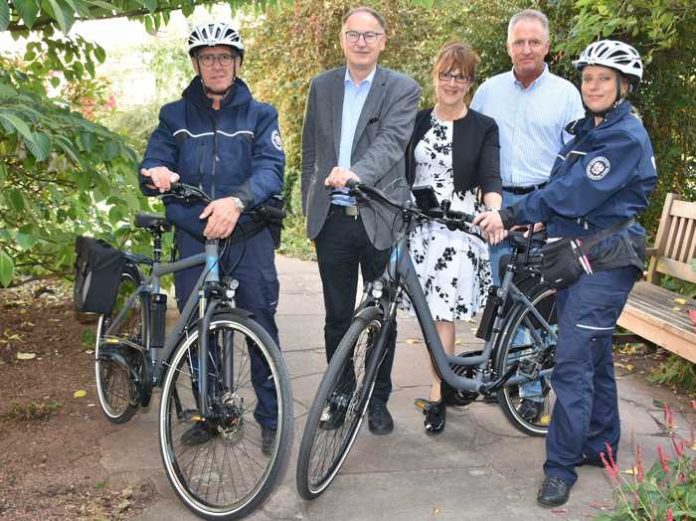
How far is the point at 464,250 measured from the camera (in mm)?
4195

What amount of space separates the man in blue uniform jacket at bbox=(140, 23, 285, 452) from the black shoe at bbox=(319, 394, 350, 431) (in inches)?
15.8

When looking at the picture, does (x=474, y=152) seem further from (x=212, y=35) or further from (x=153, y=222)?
(x=153, y=222)

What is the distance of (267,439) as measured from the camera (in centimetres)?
385

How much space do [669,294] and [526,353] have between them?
80.7 inches

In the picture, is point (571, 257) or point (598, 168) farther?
point (571, 257)

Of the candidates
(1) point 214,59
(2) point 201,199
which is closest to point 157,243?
(2) point 201,199

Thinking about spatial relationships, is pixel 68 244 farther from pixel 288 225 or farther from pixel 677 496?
pixel 288 225

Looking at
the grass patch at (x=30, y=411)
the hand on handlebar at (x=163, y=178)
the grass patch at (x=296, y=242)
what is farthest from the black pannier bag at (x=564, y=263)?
the grass patch at (x=296, y=242)

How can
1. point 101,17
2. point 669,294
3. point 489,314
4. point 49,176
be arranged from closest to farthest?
point 489,314
point 101,17
point 49,176
point 669,294

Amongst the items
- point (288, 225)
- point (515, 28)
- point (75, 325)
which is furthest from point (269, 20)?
point (515, 28)

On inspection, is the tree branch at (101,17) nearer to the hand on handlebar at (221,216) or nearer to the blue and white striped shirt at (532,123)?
the hand on handlebar at (221,216)

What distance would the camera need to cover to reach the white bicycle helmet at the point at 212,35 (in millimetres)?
3592

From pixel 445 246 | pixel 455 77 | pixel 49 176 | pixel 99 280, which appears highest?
pixel 455 77

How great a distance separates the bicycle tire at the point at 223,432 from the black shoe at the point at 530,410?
1.42 metres
